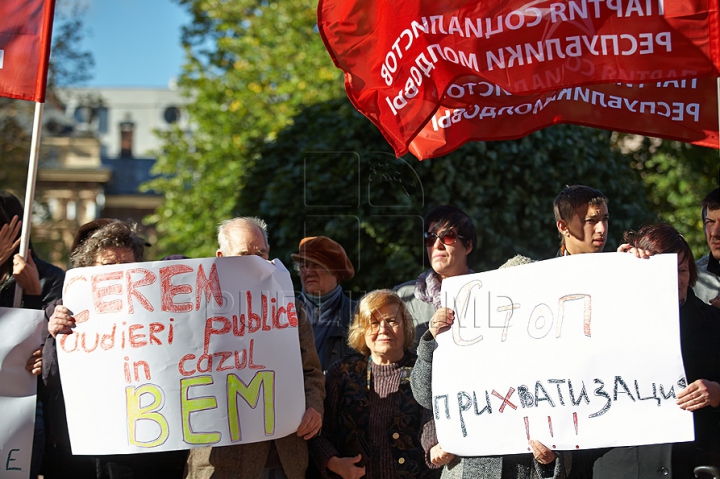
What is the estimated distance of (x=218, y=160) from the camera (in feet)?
50.0

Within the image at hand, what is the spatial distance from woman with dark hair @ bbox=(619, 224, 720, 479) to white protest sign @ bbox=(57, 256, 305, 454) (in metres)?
1.53

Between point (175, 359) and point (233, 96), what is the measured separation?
1231cm

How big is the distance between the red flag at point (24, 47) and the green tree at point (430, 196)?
2482 millimetres

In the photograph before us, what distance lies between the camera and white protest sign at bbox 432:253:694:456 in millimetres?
3358

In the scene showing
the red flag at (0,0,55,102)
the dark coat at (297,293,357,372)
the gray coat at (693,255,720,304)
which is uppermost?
the red flag at (0,0,55,102)

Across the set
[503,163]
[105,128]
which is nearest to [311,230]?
[503,163]

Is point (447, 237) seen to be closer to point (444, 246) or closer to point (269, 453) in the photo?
point (444, 246)

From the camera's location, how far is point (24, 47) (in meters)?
4.34

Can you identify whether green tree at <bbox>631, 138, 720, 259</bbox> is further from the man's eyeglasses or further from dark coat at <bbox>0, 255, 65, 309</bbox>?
dark coat at <bbox>0, 255, 65, 309</bbox>

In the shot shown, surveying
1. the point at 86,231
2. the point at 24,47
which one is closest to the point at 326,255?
the point at 86,231

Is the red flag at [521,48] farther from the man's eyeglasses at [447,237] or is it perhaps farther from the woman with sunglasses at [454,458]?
the woman with sunglasses at [454,458]

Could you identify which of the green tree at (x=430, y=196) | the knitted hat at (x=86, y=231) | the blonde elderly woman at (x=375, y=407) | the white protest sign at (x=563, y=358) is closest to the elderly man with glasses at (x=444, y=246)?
the blonde elderly woman at (x=375, y=407)

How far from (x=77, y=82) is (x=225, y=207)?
6187 mm

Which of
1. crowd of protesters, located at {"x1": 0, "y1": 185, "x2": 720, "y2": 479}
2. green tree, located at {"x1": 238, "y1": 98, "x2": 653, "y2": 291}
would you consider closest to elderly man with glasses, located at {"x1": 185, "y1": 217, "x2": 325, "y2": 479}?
crowd of protesters, located at {"x1": 0, "y1": 185, "x2": 720, "y2": 479}
